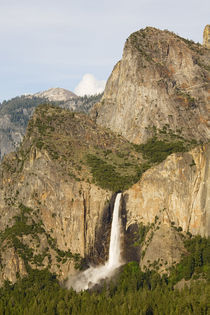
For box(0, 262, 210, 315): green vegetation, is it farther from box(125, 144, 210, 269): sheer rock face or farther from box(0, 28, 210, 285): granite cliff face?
box(125, 144, 210, 269): sheer rock face

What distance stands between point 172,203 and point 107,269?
23.7 meters

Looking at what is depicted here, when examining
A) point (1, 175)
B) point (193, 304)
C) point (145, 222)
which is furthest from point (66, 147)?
point (193, 304)

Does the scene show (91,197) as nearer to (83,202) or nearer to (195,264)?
(83,202)

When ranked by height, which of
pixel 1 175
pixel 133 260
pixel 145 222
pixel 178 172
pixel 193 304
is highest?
pixel 1 175

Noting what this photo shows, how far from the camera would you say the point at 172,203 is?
149875 mm

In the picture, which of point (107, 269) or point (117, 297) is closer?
point (117, 297)

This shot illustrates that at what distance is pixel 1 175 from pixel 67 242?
43497 millimetres

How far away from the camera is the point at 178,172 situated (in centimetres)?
15000

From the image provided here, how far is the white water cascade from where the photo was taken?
149 m

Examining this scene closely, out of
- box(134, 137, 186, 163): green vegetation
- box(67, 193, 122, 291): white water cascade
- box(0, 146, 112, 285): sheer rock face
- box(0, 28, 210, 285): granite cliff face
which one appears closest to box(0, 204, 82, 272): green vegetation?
box(0, 28, 210, 285): granite cliff face

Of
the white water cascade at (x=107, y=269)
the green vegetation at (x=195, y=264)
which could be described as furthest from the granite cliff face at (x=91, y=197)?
the green vegetation at (x=195, y=264)

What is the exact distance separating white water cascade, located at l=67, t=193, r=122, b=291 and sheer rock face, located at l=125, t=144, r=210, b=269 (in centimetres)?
352

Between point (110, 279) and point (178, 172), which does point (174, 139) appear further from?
point (110, 279)

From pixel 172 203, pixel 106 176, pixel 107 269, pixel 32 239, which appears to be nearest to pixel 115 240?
pixel 107 269
